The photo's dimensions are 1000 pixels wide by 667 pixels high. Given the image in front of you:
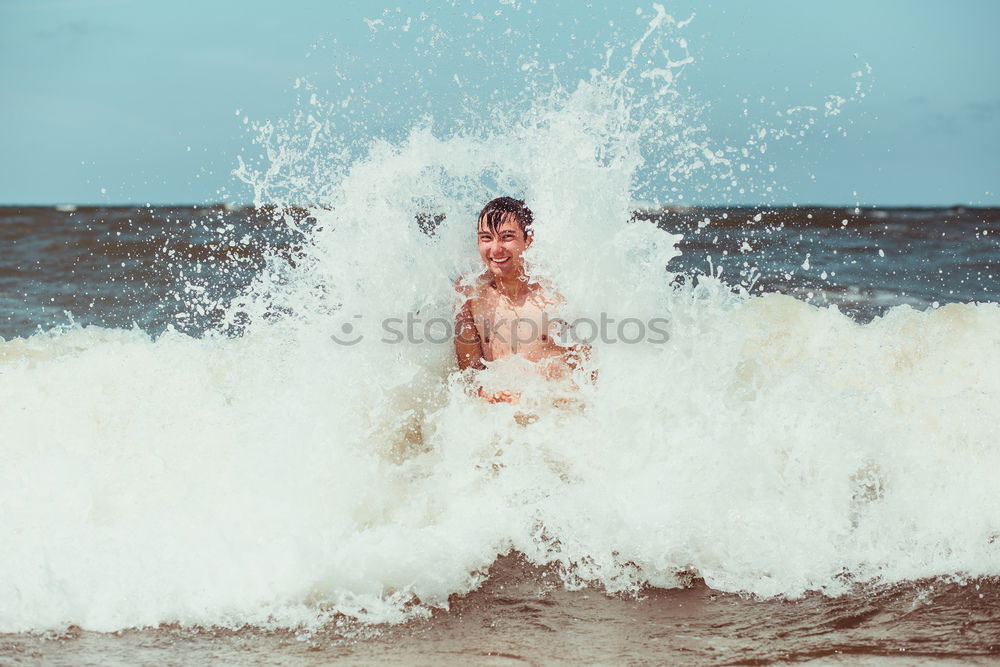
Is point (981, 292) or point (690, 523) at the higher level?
point (981, 292)

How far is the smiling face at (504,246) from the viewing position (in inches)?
193

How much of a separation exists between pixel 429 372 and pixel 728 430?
1.74 metres

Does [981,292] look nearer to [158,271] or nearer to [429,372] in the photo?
[429,372]

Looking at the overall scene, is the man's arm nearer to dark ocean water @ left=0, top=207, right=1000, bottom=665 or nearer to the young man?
the young man

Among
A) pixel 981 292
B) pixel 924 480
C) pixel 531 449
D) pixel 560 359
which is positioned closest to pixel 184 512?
pixel 531 449

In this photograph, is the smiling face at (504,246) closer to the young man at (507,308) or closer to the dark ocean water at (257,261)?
the young man at (507,308)

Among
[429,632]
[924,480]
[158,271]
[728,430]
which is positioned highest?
[158,271]

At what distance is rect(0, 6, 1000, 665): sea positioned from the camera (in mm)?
3211

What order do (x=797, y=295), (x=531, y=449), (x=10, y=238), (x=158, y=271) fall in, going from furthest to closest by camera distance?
(x=10, y=238) < (x=158, y=271) < (x=797, y=295) < (x=531, y=449)

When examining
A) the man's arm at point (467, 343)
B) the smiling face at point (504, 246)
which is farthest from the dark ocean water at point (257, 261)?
the smiling face at point (504, 246)

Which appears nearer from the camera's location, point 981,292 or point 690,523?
point 690,523

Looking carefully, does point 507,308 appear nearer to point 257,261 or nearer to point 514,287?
point 514,287

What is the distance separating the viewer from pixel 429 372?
5172 millimetres

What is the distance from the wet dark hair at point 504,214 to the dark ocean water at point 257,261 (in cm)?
218
